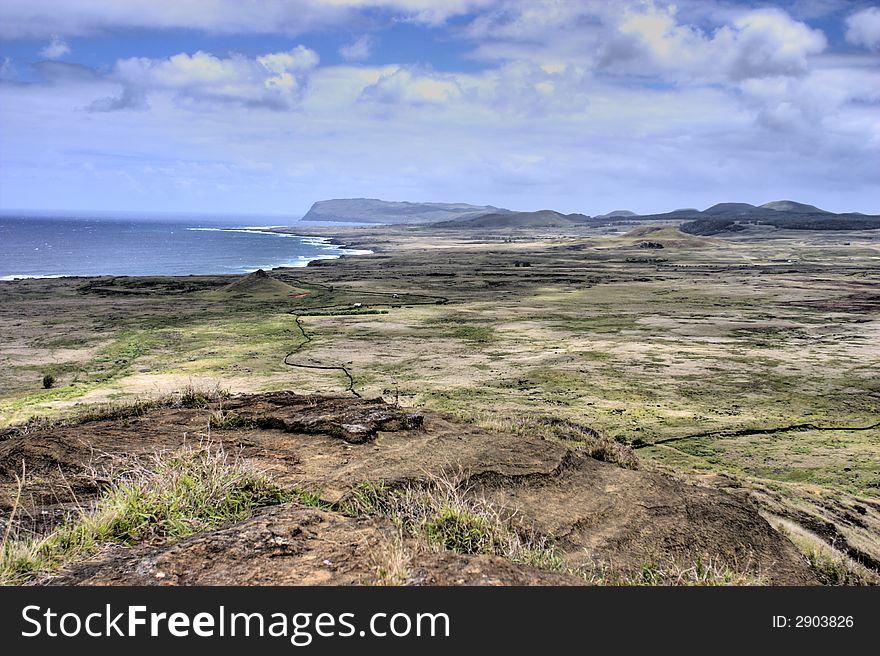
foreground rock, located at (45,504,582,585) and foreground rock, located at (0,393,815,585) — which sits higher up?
foreground rock, located at (45,504,582,585)

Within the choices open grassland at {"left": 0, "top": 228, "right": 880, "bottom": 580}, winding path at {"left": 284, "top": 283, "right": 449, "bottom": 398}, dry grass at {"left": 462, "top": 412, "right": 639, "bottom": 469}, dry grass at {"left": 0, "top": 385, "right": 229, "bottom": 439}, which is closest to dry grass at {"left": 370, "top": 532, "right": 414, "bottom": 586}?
dry grass at {"left": 462, "top": 412, "right": 639, "bottom": 469}

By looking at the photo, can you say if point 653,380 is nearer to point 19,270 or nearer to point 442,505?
point 442,505

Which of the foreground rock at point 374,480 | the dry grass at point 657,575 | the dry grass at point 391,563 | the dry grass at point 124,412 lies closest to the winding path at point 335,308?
the dry grass at point 124,412

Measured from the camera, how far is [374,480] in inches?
339

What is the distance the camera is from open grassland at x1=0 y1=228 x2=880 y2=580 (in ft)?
54.4

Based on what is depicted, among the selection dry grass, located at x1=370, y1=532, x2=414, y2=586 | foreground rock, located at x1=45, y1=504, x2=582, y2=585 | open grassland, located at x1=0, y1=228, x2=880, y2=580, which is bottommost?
open grassland, located at x1=0, y1=228, x2=880, y2=580

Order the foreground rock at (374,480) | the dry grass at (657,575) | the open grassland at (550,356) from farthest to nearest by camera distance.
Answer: the open grassland at (550,356), the dry grass at (657,575), the foreground rock at (374,480)

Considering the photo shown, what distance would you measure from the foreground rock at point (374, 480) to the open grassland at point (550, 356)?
2382 millimetres

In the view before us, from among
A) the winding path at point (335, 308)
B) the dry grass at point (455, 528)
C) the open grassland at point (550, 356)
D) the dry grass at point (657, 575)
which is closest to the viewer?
the dry grass at point (657, 575)

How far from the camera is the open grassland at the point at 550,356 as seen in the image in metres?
16.6

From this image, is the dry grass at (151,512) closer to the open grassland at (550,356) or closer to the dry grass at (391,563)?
the dry grass at (391,563)

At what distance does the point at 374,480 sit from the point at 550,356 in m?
21.6

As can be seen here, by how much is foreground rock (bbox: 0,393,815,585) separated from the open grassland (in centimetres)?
238

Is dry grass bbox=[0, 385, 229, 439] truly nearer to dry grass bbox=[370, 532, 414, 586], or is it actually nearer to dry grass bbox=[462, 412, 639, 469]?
dry grass bbox=[462, 412, 639, 469]
